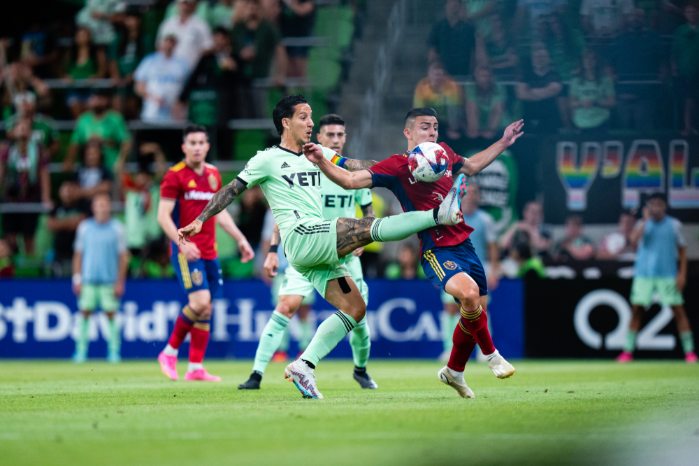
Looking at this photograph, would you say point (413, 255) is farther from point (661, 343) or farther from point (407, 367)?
point (661, 343)

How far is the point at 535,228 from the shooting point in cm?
1426

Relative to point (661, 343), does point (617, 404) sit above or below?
above

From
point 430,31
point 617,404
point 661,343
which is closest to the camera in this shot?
point 617,404

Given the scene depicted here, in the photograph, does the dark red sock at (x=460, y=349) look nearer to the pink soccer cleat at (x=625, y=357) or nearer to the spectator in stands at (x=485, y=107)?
the pink soccer cleat at (x=625, y=357)

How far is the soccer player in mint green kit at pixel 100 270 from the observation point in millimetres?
13977

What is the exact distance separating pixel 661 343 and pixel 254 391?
24.9 ft

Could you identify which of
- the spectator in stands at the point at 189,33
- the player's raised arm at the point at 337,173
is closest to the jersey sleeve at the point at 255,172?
the player's raised arm at the point at 337,173

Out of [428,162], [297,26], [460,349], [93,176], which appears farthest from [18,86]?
[460,349]

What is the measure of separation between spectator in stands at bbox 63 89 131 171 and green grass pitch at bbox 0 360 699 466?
855 centimetres

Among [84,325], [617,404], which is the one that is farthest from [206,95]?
[617,404]

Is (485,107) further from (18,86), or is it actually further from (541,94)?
(18,86)

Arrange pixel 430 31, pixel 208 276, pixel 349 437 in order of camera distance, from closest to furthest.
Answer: pixel 349 437 < pixel 208 276 < pixel 430 31

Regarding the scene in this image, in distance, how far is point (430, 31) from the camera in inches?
605

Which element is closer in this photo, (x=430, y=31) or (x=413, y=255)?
(x=413, y=255)
